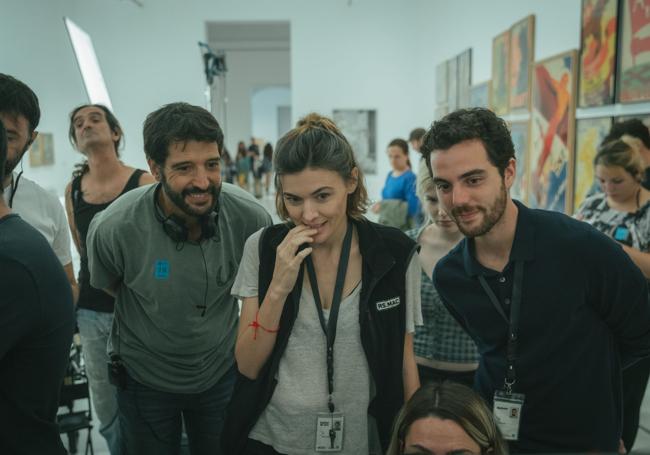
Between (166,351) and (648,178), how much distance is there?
8.46 feet

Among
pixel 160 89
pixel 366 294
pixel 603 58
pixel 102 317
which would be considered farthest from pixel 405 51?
pixel 366 294

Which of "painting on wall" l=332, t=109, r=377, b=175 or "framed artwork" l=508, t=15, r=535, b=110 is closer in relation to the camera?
"framed artwork" l=508, t=15, r=535, b=110

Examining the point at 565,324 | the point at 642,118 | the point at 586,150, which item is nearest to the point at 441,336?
the point at 565,324

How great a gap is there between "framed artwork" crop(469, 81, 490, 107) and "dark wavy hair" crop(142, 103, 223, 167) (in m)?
→ 5.06

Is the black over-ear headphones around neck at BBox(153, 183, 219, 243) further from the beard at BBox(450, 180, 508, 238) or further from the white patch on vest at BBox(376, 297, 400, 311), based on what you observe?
the beard at BBox(450, 180, 508, 238)

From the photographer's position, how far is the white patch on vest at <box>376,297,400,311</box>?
1.64m

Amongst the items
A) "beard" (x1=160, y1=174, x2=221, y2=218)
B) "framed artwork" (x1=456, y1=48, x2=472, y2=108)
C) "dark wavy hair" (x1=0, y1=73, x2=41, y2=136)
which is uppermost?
"framed artwork" (x1=456, y1=48, x2=472, y2=108)

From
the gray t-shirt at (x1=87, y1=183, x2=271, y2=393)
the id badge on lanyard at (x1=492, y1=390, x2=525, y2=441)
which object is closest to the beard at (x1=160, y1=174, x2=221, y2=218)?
the gray t-shirt at (x1=87, y1=183, x2=271, y2=393)

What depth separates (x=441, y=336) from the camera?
2424mm

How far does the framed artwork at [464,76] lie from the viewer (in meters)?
7.19

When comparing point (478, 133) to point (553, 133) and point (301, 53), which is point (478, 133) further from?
point (301, 53)

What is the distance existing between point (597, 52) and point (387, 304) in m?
3.17

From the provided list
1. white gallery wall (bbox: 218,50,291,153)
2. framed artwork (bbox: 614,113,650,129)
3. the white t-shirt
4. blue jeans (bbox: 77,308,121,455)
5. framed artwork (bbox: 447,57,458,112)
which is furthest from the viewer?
white gallery wall (bbox: 218,50,291,153)

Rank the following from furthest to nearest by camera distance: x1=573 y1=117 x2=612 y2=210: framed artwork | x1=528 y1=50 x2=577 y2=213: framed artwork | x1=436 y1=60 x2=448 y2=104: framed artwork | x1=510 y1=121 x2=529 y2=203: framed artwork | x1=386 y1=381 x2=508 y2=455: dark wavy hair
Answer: x1=436 y1=60 x2=448 y2=104: framed artwork < x1=510 y1=121 x2=529 y2=203: framed artwork < x1=528 y1=50 x2=577 y2=213: framed artwork < x1=573 y1=117 x2=612 y2=210: framed artwork < x1=386 y1=381 x2=508 y2=455: dark wavy hair
